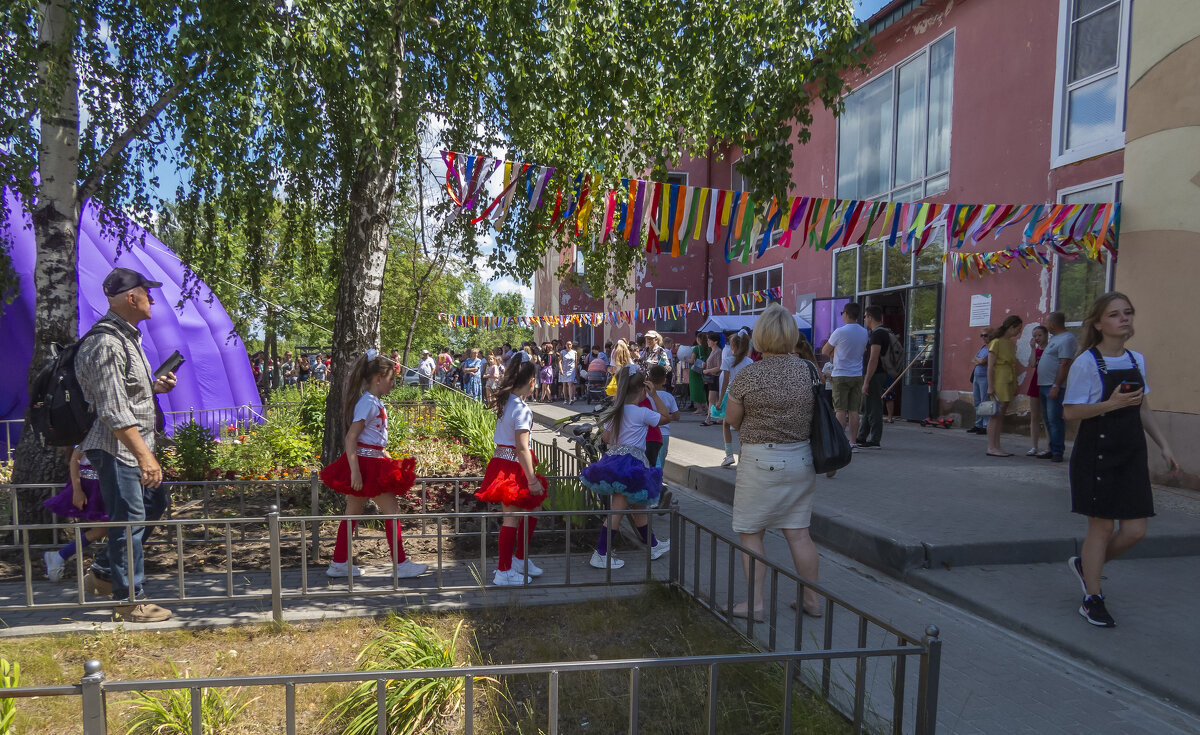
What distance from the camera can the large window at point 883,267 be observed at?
12.4 m

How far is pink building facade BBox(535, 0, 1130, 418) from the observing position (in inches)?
369

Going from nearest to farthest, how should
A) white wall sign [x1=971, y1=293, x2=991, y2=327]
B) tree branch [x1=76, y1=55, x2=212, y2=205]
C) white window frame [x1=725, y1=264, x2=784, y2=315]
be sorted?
tree branch [x1=76, y1=55, x2=212, y2=205]
white wall sign [x1=971, y1=293, x2=991, y2=327]
white window frame [x1=725, y1=264, x2=784, y2=315]

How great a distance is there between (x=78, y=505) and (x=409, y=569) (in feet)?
6.59

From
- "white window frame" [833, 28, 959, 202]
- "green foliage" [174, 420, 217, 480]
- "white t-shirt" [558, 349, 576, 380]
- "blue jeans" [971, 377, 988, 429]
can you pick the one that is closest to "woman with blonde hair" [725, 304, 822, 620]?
"green foliage" [174, 420, 217, 480]

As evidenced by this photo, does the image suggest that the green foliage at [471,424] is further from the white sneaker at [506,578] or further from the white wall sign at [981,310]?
the white wall sign at [981,310]

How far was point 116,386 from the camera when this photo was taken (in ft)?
12.3

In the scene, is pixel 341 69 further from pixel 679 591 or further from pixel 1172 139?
pixel 1172 139

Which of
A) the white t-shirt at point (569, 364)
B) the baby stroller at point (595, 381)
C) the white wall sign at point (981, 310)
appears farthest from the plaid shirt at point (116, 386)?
the white t-shirt at point (569, 364)

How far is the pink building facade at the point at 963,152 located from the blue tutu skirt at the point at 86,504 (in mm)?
5702

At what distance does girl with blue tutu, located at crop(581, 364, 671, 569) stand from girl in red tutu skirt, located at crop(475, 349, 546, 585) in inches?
20.7

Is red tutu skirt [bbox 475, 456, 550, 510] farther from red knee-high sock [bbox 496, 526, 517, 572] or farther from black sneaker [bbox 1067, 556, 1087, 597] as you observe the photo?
black sneaker [bbox 1067, 556, 1087, 597]

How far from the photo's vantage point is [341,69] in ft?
14.6

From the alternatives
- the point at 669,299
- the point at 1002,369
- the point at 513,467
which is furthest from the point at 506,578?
the point at 669,299

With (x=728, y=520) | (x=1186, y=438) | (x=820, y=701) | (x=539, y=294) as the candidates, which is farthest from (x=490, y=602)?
(x=539, y=294)
